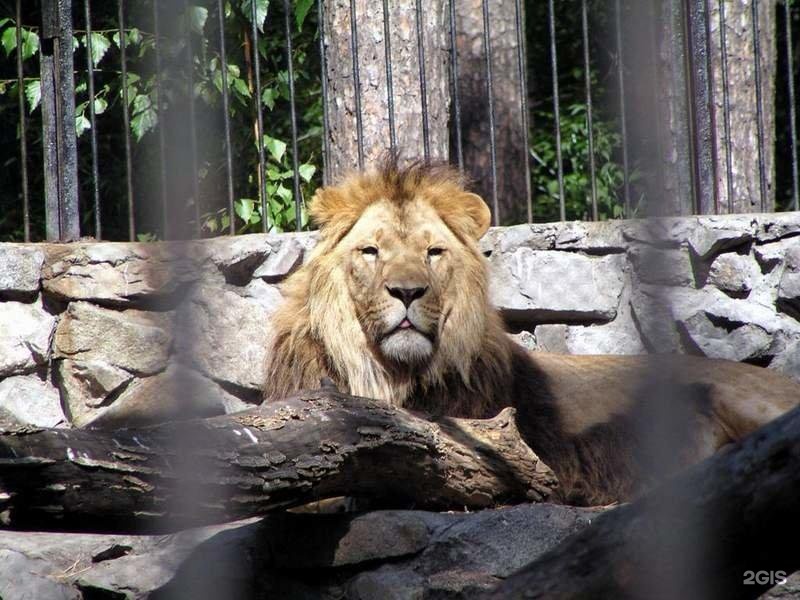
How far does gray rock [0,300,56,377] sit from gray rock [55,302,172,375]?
6 cm

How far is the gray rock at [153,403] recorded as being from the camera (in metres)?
5.03

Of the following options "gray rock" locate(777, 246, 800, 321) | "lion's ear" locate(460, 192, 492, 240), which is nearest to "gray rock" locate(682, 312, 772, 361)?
"gray rock" locate(777, 246, 800, 321)

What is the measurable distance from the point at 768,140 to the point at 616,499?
269cm

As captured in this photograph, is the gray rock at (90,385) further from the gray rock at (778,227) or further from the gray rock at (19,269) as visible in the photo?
the gray rock at (778,227)

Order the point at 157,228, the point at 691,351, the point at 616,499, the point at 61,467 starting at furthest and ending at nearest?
the point at 157,228
the point at 691,351
the point at 616,499
the point at 61,467

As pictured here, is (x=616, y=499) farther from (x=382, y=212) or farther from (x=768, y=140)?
(x=768, y=140)

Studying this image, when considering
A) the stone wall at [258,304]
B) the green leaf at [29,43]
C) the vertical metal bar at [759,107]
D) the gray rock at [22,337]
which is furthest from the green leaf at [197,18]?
the vertical metal bar at [759,107]

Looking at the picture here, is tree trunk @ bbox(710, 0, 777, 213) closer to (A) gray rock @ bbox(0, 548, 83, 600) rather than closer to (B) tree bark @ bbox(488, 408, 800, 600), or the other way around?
(A) gray rock @ bbox(0, 548, 83, 600)

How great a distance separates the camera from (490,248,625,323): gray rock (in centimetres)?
559

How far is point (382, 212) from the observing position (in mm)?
4832

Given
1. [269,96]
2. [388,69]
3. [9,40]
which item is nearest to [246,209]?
[269,96]

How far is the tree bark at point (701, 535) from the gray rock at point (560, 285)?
3326mm

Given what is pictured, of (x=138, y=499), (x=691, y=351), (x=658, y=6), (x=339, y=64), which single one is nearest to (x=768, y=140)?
(x=658, y=6)

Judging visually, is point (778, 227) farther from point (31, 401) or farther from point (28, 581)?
point (28, 581)
